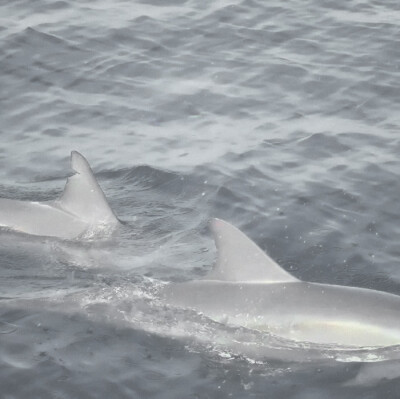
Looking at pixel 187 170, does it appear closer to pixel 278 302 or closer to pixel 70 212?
pixel 70 212

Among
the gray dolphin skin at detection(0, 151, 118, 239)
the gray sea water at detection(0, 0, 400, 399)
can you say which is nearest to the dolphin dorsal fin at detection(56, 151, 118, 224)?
the gray dolphin skin at detection(0, 151, 118, 239)

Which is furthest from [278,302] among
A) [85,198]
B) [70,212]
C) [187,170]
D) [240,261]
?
[187,170]

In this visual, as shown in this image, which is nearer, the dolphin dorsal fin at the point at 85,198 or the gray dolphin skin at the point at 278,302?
the gray dolphin skin at the point at 278,302

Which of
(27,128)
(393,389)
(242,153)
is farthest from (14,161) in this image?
(393,389)

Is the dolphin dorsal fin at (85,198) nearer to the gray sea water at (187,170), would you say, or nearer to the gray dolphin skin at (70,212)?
the gray dolphin skin at (70,212)

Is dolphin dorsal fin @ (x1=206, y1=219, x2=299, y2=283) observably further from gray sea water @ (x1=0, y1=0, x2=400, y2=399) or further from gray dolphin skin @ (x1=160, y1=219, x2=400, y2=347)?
gray sea water @ (x1=0, y1=0, x2=400, y2=399)

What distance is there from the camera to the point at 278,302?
9.12m

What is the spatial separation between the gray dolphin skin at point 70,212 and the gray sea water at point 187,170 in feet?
0.58

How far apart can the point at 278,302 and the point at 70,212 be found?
3343 mm

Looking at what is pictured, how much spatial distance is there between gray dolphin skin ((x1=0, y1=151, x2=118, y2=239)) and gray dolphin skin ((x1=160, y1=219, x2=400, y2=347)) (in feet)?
7.11

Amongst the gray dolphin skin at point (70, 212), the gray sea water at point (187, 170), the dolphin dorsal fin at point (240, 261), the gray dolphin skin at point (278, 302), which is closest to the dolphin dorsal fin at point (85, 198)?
the gray dolphin skin at point (70, 212)

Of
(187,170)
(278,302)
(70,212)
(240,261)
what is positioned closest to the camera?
(278,302)

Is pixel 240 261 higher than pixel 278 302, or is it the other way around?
pixel 240 261

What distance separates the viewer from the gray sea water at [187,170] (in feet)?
29.1
